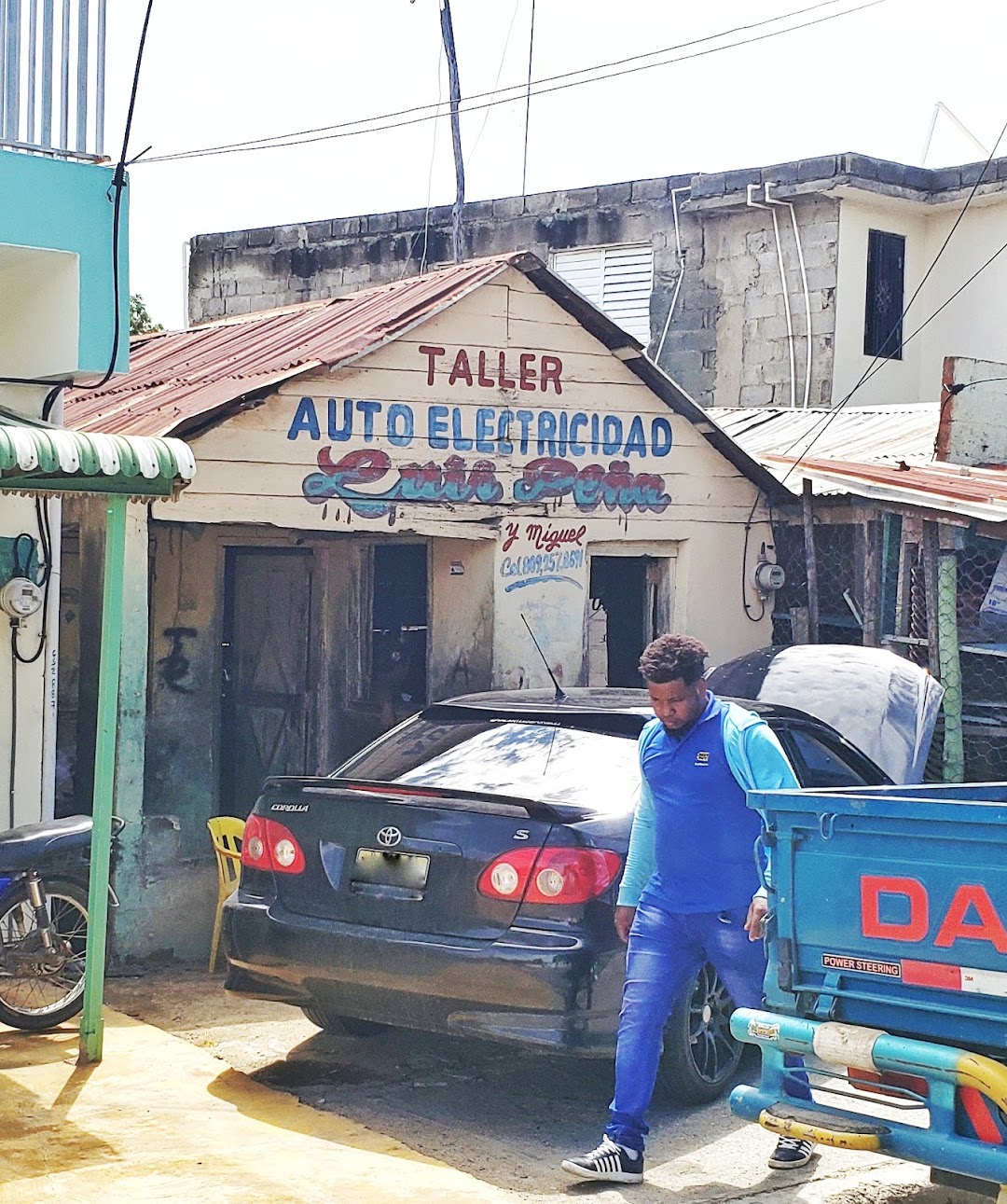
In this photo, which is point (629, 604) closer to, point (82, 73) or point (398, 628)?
point (398, 628)

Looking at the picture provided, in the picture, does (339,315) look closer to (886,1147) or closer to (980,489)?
(980,489)

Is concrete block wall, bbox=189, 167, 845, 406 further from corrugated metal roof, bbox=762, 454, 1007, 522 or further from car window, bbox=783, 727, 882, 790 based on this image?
car window, bbox=783, 727, 882, 790

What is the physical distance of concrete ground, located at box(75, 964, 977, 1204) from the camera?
5.16 meters

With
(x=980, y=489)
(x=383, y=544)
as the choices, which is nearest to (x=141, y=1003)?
(x=383, y=544)

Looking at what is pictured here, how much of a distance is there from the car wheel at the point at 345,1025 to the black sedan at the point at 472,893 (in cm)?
1

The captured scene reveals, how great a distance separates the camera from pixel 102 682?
664cm

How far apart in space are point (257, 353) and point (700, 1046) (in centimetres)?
577

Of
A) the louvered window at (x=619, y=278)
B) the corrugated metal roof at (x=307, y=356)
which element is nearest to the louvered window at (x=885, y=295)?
the louvered window at (x=619, y=278)

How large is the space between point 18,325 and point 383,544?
11.2ft

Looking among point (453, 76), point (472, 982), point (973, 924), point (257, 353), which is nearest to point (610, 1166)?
point (472, 982)

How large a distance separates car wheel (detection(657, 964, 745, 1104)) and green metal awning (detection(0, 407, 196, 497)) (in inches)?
115

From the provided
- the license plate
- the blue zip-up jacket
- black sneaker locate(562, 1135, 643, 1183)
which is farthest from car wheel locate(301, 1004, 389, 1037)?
the blue zip-up jacket

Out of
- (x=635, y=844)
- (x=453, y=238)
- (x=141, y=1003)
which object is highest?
(x=453, y=238)

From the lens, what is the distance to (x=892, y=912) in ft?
14.9
